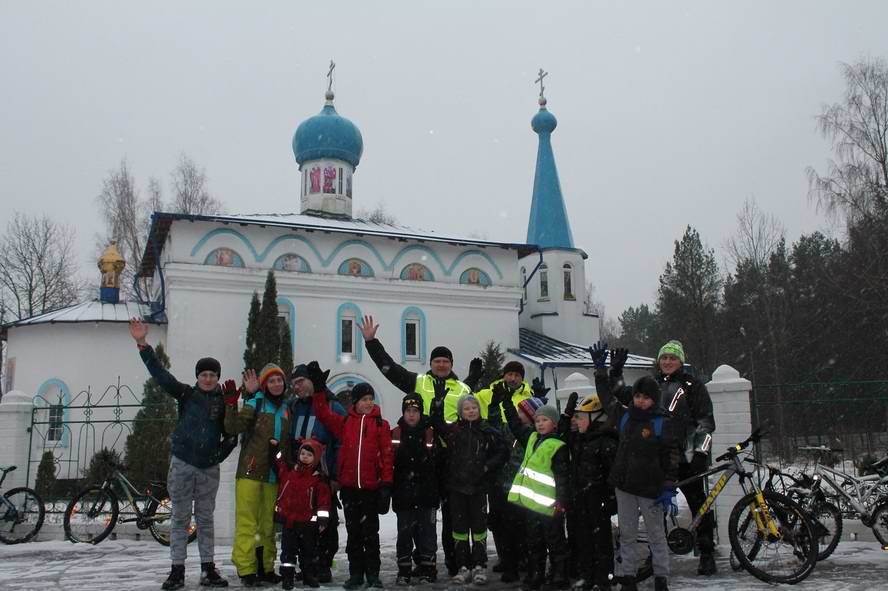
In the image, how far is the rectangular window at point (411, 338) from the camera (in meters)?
21.2

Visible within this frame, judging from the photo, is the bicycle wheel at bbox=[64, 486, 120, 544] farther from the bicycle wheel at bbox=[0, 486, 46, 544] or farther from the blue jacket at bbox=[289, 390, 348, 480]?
the blue jacket at bbox=[289, 390, 348, 480]

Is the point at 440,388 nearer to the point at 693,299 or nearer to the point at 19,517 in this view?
the point at 19,517

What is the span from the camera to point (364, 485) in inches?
230

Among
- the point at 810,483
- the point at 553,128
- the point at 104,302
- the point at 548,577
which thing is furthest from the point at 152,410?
the point at 553,128

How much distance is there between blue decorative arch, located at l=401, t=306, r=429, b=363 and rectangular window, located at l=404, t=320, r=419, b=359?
7cm

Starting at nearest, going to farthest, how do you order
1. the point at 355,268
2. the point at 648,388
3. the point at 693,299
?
the point at 648,388 < the point at 355,268 < the point at 693,299

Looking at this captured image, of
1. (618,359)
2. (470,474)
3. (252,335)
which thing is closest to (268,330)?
(252,335)

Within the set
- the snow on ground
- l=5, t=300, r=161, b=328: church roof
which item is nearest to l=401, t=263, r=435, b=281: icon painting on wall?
l=5, t=300, r=161, b=328: church roof

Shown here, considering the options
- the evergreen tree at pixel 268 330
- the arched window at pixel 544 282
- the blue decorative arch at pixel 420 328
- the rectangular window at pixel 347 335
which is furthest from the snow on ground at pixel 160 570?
the arched window at pixel 544 282

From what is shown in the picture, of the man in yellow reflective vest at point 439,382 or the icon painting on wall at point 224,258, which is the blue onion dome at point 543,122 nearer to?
the icon painting on wall at point 224,258

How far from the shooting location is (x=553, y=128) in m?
28.5

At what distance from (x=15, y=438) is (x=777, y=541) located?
875cm

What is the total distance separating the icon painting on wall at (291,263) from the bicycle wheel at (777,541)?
16.0 m

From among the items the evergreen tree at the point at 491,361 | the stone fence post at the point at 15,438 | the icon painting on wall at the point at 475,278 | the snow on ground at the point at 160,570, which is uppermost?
the icon painting on wall at the point at 475,278
